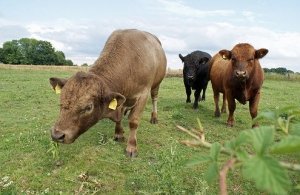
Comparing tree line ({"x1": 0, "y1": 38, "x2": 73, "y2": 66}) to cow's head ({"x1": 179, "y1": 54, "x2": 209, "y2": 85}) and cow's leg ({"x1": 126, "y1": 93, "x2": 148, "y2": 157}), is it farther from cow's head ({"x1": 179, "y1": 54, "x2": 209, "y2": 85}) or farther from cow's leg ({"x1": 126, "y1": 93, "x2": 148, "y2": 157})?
cow's leg ({"x1": 126, "y1": 93, "x2": 148, "y2": 157})

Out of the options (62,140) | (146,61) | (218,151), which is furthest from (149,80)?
(218,151)

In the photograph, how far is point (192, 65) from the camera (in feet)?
45.9

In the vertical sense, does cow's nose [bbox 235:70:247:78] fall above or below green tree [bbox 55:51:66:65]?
above

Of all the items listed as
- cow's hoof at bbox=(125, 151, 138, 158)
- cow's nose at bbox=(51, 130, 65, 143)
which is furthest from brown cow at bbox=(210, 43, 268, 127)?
cow's nose at bbox=(51, 130, 65, 143)

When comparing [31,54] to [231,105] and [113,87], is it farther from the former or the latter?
[113,87]

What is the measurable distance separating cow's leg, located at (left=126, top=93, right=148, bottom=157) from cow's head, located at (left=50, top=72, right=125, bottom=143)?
1.21m

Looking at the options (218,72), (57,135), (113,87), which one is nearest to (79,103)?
(57,135)

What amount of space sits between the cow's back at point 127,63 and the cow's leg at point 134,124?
0.25 m

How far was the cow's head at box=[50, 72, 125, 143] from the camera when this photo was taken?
6.12 metres

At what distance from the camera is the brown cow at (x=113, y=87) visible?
617cm

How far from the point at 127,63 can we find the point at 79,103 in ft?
5.52

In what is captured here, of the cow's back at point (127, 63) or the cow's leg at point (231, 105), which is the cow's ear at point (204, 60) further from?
the cow's back at point (127, 63)

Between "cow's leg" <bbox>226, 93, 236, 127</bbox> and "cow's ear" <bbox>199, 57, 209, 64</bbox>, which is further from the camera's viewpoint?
"cow's ear" <bbox>199, 57, 209, 64</bbox>

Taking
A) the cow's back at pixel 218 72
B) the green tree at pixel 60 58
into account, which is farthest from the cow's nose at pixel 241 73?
the green tree at pixel 60 58
